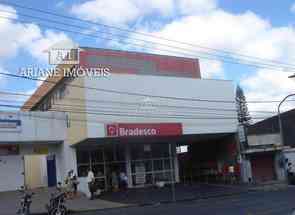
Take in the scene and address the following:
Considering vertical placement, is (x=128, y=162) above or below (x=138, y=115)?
below

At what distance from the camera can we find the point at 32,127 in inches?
1296

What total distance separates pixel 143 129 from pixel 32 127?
24.5ft

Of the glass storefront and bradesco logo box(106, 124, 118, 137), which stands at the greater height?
bradesco logo box(106, 124, 118, 137)

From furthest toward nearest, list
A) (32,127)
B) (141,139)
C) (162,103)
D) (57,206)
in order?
(141,139)
(162,103)
(32,127)
(57,206)

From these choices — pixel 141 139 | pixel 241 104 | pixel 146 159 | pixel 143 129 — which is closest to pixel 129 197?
pixel 143 129

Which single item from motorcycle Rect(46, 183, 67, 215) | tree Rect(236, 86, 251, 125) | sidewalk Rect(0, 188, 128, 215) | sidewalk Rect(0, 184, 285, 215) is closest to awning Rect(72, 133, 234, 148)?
sidewalk Rect(0, 184, 285, 215)

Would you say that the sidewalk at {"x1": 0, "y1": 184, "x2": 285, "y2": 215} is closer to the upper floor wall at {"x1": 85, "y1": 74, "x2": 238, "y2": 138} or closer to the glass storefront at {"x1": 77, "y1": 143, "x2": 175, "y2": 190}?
the glass storefront at {"x1": 77, "y1": 143, "x2": 175, "y2": 190}

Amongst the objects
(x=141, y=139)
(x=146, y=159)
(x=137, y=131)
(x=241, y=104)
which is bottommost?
(x=146, y=159)

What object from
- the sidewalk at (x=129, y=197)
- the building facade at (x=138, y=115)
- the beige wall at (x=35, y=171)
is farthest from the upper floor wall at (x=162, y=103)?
the beige wall at (x=35, y=171)

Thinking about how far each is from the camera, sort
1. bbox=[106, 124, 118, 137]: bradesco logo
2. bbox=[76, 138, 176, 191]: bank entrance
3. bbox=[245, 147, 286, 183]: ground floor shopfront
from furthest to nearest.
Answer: bbox=[245, 147, 286, 183]: ground floor shopfront < bbox=[76, 138, 176, 191]: bank entrance < bbox=[106, 124, 118, 137]: bradesco logo

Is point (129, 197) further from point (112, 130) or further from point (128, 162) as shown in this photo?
point (128, 162)

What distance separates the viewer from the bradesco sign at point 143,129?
1312 inches

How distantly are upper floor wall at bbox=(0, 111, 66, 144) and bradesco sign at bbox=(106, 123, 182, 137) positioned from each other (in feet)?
11.9

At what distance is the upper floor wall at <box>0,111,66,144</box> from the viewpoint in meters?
31.7
